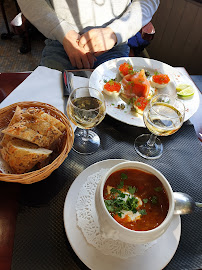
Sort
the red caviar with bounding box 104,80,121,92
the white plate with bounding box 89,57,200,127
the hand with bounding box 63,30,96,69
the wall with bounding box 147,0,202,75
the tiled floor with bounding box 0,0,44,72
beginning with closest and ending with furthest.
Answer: the white plate with bounding box 89,57,200,127 < the red caviar with bounding box 104,80,121,92 < the hand with bounding box 63,30,96,69 < the wall with bounding box 147,0,202,75 < the tiled floor with bounding box 0,0,44,72

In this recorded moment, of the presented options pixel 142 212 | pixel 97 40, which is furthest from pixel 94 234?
pixel 97 40

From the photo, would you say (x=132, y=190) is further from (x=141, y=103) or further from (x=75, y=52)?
(x=75, y=52)

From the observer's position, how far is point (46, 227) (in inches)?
28.3

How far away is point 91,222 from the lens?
0.68 m

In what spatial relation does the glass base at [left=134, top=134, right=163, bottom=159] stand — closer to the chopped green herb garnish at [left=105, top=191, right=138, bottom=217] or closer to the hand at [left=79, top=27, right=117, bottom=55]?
the chopped green herb garnish at [left=105, top=191, right=138, bottom=217]

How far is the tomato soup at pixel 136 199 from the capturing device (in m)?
0.62

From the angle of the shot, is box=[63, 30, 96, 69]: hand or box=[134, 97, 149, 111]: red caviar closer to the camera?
box=[134, 97, 149, 111]: red caviar

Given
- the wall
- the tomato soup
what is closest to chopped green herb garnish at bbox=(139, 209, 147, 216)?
the tomato soup

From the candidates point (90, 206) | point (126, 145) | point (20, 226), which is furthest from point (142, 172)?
point (20, 226)

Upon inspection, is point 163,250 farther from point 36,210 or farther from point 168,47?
point 168,47

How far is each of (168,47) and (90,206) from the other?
92.4 inches

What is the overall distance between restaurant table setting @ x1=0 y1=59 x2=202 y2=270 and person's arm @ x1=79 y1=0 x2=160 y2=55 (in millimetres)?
710

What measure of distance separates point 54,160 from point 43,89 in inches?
20.2

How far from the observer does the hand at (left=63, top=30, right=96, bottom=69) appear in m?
1.43
